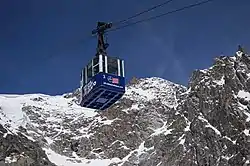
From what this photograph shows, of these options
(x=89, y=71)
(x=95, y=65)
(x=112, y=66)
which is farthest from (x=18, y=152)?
(x=112, y=66)

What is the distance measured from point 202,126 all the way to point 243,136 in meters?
10.9

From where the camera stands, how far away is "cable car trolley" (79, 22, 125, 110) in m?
25.8

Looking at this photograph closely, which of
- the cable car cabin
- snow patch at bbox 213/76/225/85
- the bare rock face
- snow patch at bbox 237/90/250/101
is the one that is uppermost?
snow patch at bbox 213/76/225/85

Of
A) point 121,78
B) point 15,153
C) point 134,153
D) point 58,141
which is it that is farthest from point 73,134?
point 121,78

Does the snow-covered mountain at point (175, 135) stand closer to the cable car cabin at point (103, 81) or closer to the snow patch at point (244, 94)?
the snow patch at point (244, 94)

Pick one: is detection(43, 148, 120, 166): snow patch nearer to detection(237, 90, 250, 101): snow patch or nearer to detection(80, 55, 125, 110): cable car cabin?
detection(237, 90, 250, 101): snow patch

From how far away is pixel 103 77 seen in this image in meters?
25.7

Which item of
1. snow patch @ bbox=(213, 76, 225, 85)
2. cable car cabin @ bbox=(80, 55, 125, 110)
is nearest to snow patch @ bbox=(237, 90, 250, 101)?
snow patch @ bbox=(213, 76, 225, 85)

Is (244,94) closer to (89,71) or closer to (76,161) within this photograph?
(76,161)

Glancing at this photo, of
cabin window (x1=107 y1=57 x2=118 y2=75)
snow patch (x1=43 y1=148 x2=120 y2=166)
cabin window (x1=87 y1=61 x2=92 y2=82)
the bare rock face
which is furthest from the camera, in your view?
snow patch (x1=43 y1=148 x2=120 y2=166)

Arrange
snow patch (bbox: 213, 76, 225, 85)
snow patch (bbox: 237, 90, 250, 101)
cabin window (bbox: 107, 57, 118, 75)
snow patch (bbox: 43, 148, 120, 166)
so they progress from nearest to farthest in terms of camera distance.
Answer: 1. cabin window (bbox: 107, 57, 118, 75)
2. snow patch (bbox: 237, 90, 250, 101)
3. snow patch (bbox: 213, 76, 225, 85)
4. snow patch (bbox: 43, 148, 120, 166)

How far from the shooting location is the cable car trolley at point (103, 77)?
25797 mm

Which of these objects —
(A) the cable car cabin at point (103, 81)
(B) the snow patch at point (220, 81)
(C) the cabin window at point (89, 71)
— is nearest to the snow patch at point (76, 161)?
(B) the snow patch at point (220, 81)

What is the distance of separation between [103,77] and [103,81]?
0.23 m
